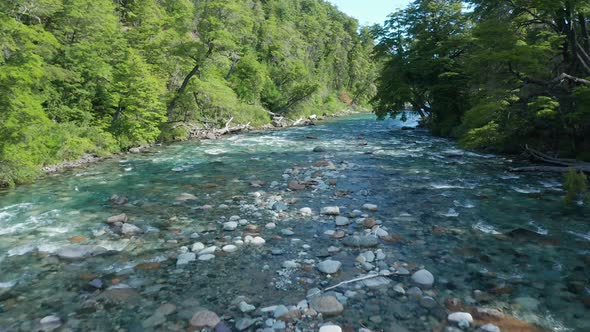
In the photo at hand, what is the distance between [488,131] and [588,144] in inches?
124

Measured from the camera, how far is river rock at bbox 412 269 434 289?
490 cm

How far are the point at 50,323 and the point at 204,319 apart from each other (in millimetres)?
1728

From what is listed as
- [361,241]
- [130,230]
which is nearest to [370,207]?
[361,241]

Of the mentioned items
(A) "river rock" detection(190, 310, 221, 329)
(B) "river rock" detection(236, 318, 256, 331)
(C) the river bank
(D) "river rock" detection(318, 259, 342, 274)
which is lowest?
(C) the river bank

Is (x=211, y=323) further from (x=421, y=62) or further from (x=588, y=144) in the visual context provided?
(x=421, y=62)

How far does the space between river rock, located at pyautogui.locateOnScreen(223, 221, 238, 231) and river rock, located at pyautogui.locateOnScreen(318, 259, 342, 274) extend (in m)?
2.35

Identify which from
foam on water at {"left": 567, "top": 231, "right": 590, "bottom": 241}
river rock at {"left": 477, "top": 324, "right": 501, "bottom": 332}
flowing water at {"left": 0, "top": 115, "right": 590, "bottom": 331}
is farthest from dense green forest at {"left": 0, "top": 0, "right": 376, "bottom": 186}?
foam on water at {"left": 567, "top": 231, "right": 590, "bottom": 241}

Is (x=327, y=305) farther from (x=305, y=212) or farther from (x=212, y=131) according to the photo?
(x=212, y=131)

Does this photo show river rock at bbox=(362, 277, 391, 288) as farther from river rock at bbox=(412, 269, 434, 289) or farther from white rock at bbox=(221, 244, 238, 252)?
white rock at bbox=(221, 244, 238, 252)

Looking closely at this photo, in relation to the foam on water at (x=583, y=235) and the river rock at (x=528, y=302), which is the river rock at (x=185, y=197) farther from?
the foam on water at (x=583, y=235)

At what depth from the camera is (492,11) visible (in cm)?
1678

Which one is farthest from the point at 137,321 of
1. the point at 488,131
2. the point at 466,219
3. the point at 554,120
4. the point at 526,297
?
the point at 554,120

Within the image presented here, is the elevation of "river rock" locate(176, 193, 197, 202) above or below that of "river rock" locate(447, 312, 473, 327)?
below

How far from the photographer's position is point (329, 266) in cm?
536
